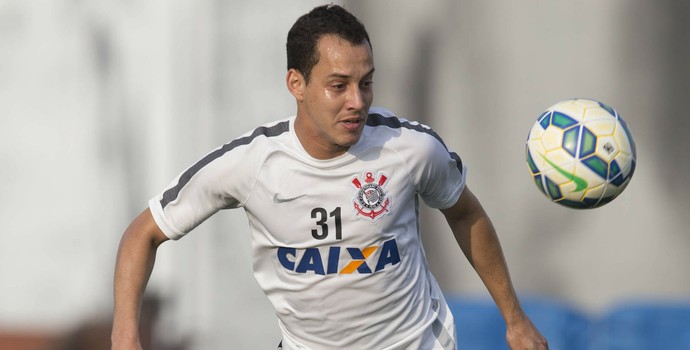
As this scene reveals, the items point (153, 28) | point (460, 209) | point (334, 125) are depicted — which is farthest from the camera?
point (153, 28)

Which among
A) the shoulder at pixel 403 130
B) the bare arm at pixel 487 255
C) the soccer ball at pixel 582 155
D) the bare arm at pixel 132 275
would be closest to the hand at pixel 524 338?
the bare arm at pixel 487 255

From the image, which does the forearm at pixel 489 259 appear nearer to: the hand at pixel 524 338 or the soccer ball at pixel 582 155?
the hand at pixel 524 338

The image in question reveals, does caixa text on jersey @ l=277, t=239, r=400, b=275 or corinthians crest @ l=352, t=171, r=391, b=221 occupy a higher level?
corinthians crest @ l=352, t=171, r=391, b=221

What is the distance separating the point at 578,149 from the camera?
4906mm

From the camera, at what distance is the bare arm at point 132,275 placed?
472 centimetres

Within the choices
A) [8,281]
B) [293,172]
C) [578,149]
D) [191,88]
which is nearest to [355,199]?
[293,172]

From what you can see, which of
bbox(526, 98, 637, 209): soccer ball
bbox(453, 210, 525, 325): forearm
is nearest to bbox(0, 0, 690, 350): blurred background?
bbox(453, 210, 525, 325): forearm

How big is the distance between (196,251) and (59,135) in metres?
1.20

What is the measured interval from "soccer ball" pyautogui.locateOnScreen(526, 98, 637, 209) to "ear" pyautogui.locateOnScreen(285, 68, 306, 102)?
3.39 feet

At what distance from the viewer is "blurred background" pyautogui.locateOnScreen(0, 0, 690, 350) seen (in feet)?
25.5

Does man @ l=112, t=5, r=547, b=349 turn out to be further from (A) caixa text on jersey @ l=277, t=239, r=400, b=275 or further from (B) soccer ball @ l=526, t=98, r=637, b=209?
(B) soccer ball @ l=526, t=98, r=637, b=209

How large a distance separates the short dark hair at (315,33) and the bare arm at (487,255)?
0.90 m

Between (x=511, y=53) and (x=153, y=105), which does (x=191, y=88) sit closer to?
(x=153, y=105)

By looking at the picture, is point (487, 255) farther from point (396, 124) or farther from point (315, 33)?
point (315, 33)
